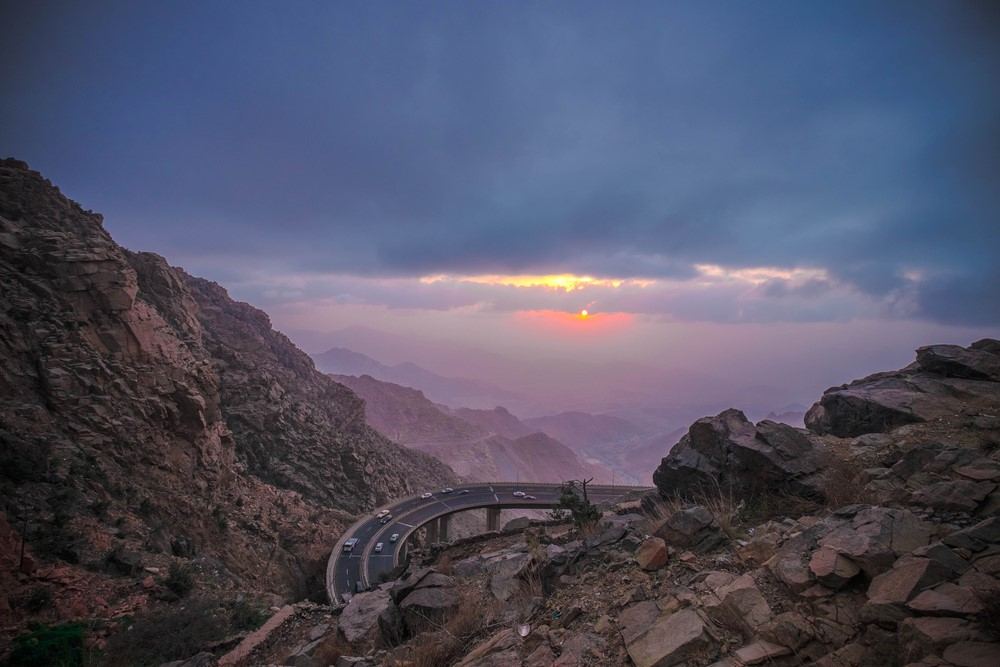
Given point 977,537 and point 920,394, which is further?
point 920,394

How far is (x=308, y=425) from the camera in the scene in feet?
162

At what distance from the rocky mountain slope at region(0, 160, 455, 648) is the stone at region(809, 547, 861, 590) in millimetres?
21206

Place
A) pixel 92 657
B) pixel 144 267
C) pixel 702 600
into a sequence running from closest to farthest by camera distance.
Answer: pixel 702 600 < pixel 92 657 < pixel 144 267

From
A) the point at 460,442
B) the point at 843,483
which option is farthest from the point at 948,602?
the point at 460,442

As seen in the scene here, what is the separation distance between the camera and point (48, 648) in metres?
12.8

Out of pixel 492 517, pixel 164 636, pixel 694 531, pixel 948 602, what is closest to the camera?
pixel 948 602

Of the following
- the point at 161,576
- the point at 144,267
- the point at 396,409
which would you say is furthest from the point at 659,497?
the point at 396,409

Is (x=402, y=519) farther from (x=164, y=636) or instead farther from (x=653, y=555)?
(x=653, y=555)

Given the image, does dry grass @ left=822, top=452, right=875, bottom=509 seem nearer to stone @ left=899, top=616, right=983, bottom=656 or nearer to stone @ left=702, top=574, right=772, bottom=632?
stone @ left=702, top=574, right=772, bottom=632

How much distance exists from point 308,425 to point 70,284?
25.4 meters

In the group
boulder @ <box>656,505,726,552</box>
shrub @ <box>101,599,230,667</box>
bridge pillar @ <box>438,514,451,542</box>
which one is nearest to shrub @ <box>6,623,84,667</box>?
shrub @ <box>101,599,230,667</box>

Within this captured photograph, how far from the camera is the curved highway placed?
96.1 feet

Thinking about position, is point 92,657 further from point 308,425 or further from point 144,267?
point 144,267

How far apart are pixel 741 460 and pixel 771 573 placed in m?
5.98
